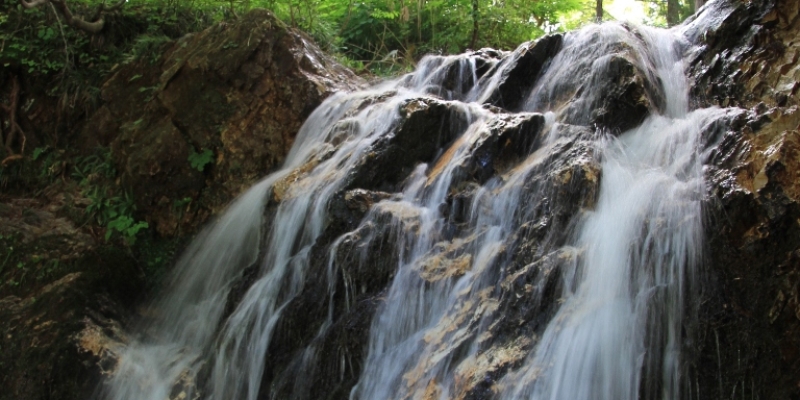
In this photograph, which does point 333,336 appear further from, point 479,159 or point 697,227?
point 697,227

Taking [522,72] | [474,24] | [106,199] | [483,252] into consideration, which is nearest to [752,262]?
[483,252]

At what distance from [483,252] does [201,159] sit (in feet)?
11.9

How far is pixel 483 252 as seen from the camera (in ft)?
12.7

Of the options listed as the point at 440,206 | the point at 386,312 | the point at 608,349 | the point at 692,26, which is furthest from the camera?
the point at 692,26

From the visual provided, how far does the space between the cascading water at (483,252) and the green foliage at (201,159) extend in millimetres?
683

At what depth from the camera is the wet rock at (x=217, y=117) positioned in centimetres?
630

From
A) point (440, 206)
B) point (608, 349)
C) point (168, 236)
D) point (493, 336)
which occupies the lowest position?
point (608, 349)

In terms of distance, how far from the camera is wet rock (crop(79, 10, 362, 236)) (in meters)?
6.30

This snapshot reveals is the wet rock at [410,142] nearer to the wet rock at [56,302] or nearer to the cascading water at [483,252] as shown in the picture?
the cascading water at [483,252]

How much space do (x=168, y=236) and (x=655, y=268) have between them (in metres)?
4.80

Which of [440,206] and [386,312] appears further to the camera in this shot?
[440,206]

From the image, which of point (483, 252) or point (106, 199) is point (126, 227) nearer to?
point (106, 199)

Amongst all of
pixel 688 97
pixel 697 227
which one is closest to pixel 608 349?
pixel 697 227

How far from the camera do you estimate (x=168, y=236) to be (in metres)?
6.28
